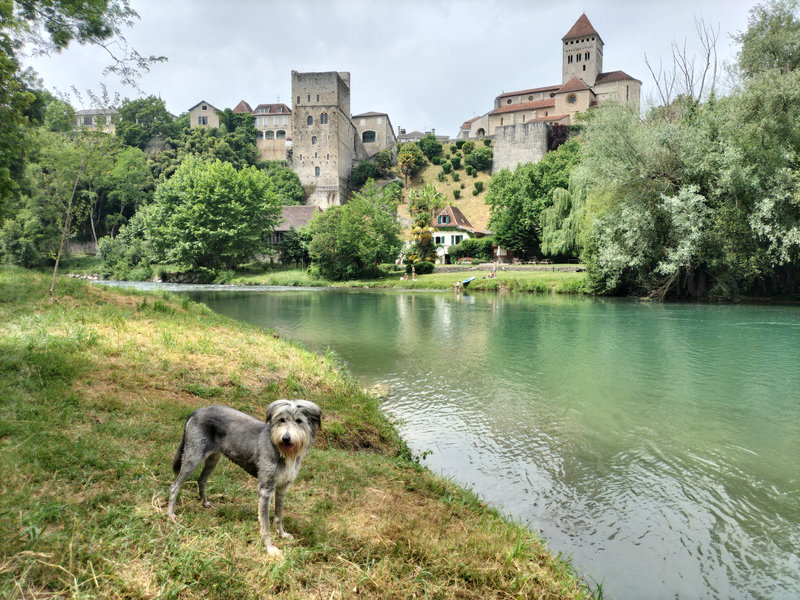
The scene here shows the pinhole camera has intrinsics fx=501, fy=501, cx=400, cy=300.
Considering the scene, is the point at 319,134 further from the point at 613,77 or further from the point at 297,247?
the point at 613,77

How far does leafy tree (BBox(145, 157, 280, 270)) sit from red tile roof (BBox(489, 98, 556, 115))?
2124 inches

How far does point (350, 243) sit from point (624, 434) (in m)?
41.6

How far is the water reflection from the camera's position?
498 centimetres

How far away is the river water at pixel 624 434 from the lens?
4.96 m

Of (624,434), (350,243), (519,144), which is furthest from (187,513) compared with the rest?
(519,144)

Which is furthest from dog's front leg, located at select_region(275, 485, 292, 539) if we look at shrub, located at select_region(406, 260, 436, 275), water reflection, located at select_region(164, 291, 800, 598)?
shrub, located at select_region(406, 260, 436, 275)

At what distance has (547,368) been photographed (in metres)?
12.8

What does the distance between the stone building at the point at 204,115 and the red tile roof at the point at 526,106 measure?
4811 cm

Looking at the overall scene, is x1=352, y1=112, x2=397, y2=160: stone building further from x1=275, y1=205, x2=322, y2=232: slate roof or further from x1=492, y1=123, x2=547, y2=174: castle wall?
x1=275, y1=205, x2=322, y2=232: slate roof

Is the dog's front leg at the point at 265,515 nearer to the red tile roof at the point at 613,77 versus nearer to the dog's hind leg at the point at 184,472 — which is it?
the dog's hind leg at the point at 184,472

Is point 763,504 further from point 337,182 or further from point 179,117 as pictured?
point 179,117

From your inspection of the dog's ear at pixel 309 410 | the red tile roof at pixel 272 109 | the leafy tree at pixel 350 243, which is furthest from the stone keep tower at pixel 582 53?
the dog's ear at pixel 309 410

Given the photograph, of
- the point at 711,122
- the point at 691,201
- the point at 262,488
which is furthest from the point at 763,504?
the point at 711,122

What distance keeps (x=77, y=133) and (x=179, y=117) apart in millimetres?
84906
